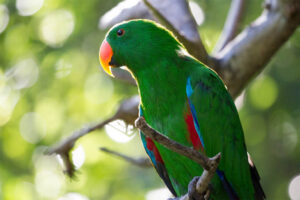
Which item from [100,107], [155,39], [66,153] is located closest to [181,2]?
[155,39]

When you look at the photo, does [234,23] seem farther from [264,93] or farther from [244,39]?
[264,93]

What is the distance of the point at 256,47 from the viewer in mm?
4684

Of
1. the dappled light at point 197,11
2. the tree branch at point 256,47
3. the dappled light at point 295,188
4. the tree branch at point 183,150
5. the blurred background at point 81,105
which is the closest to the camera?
the tree branch at point 183,150

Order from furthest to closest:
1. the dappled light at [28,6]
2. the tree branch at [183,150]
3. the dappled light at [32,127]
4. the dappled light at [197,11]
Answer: the dappled light at [32,127] < the dappled light at [28,6] < the dappled light at [197,11] < the tree branch at [183,150]

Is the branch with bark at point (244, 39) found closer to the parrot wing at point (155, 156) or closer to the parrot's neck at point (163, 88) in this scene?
the parrot's neck at point (163, 88)

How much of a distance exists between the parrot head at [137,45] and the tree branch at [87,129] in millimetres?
678

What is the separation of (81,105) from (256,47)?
3.16 meters

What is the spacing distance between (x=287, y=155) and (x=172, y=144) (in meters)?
5.38

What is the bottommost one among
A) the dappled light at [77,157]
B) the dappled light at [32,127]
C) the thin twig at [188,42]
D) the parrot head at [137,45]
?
the dappled light at [32,127]

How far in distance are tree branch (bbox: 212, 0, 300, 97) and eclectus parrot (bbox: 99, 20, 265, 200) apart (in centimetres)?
77

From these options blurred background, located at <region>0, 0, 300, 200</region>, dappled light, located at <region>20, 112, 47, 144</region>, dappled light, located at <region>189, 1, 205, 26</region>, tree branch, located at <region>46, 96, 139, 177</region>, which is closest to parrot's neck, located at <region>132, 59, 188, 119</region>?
tree branch, located at <region>46, 96, 139, 177</region>

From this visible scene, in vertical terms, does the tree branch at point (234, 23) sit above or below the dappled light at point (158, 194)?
above

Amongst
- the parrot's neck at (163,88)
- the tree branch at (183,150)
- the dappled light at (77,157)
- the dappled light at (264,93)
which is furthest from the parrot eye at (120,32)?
the dappled light at (264,93)

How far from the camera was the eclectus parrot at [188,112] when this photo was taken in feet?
12.3
